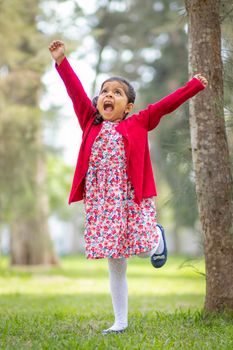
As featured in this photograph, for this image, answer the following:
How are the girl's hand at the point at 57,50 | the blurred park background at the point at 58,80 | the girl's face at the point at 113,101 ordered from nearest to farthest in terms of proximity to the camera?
the girl's hand at the point at 57,50 → the girl's face at the point at 113,101 → the blurred park background at the point at 58,80

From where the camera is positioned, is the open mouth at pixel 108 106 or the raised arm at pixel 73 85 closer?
the raised arm at pixel 73 85

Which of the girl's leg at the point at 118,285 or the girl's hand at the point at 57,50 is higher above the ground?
the girl's hand at the point at 57,50

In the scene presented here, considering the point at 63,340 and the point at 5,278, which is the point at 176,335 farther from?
the point at 5,278

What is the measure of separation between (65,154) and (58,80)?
332 centimetres

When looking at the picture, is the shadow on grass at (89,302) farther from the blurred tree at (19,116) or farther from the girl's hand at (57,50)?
the blurred tree at (19,116)

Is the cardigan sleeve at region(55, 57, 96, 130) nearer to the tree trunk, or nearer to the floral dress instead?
the floral dress

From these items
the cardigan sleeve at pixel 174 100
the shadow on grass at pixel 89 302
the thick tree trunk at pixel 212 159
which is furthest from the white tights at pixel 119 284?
the shadow on grass at pixel 89 302

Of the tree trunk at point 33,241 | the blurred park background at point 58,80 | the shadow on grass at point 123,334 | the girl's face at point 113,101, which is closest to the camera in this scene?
the shadow on grass at point 123,334

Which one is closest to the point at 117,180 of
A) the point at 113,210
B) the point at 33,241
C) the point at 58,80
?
the point at 113,210

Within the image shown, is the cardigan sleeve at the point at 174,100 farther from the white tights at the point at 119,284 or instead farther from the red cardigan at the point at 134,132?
the white tights at the point at 119,284

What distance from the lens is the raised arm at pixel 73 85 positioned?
4.43 meters

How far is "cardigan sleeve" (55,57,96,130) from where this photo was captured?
4.48m

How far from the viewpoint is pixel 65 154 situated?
17.3 m

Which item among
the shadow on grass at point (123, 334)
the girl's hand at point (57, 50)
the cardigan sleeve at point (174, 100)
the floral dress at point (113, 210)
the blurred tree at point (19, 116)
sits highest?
the blurred tree at point (19, 116)
